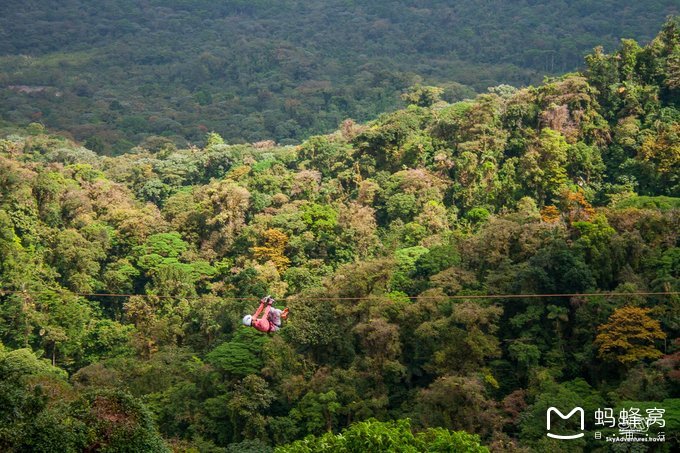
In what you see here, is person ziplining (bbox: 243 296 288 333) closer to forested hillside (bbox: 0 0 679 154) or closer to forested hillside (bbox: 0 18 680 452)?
forested hillside (bbox: 0 18 680 452)

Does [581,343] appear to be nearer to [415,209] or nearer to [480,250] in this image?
[480,250]

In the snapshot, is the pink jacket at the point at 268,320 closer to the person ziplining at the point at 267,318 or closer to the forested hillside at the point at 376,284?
the person ziplining at the point at 267,318

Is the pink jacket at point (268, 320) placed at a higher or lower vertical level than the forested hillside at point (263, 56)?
higher

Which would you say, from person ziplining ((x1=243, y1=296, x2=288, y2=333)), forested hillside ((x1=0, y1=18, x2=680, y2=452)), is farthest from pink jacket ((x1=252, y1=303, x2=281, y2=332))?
forested hillside ((x1=0, y1=18, x2=680, y2=452))

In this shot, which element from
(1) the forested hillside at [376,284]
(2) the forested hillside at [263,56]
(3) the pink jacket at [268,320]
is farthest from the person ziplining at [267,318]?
(2) the forested hillside at [263,56]

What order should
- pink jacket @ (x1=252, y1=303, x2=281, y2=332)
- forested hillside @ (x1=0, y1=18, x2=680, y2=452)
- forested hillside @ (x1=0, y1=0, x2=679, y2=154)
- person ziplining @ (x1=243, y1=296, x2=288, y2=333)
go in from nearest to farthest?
1. person ziplining @ (x1=243, y1=296, x2=288, y2=333)
2. pink jacket @ (x1=252, y1=303, x2=281, y2=332)
3. forested hillside @ (x1=0, y1=18, x2=680, y2=452)
4. forested hillside @ (x1=0, y1=0, x2=679, y2=154)

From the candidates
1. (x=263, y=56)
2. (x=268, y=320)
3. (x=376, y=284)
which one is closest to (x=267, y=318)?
(x=268, y=320)
